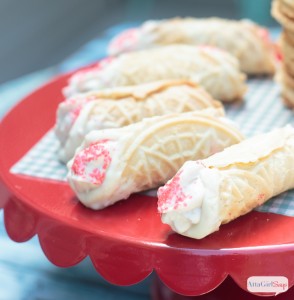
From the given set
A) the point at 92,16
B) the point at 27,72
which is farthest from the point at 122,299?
the point at 92,16

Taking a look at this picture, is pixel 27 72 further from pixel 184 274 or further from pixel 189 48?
pixel 184 274

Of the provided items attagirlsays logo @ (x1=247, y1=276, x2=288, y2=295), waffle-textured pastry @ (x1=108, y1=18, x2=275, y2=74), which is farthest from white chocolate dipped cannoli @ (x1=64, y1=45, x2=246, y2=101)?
attagirlsays logo @ (x1=247, y1=276, x2=288, y2=295)

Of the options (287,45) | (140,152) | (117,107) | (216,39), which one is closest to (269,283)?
(140,152)

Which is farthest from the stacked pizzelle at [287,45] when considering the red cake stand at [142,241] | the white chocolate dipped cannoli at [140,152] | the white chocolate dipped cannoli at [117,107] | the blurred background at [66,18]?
the blurred background at [66,18]

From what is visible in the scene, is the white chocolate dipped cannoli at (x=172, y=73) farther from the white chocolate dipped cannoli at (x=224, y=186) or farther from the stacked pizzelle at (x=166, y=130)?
the white chocolate dipped cannoli at (x=224, y=186)

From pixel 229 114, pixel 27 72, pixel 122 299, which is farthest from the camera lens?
pixel 27 72

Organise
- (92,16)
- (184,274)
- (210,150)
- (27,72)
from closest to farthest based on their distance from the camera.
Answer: (184,274) → (210,150) → (27,72) → (92,16)
